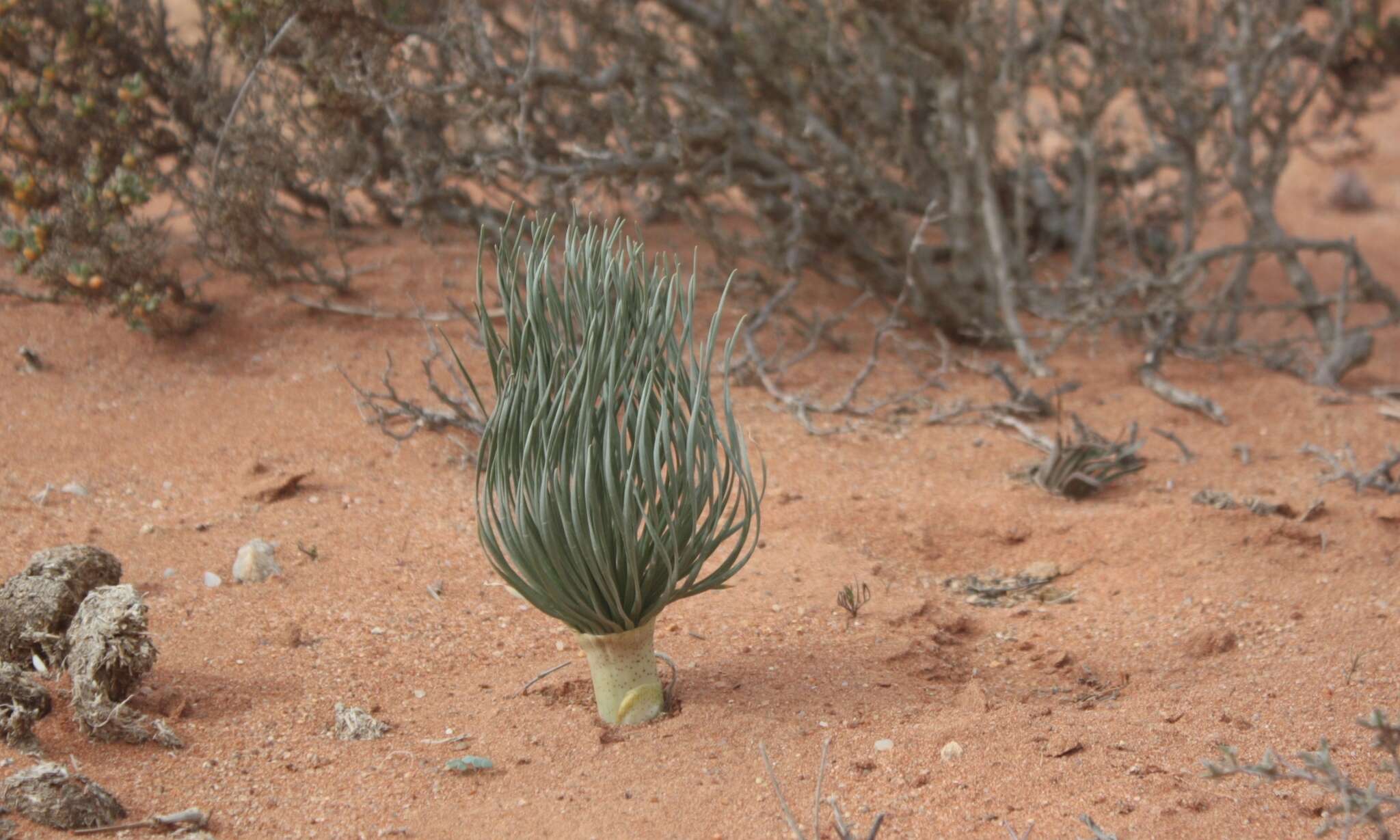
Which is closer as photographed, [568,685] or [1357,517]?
[568,685]

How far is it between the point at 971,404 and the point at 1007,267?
3.27 ft

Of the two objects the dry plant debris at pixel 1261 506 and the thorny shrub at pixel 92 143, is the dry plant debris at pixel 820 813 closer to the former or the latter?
the dry plant debris at pixel 1261 506

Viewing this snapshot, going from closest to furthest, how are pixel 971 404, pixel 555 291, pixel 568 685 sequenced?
1. pixel 555 291
2. pixel 568 685
3. pixel 971 404

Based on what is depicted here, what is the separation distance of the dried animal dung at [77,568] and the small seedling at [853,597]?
1.63 metres

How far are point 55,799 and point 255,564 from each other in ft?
3.71

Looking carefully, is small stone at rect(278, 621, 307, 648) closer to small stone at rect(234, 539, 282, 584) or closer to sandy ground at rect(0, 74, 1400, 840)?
sandy ground at rect(0, 74, 1400, 840)

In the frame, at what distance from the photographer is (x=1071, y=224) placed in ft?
22.9

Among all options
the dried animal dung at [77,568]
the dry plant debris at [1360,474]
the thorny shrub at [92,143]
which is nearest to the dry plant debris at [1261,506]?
the dry plant debris at [1360,474]

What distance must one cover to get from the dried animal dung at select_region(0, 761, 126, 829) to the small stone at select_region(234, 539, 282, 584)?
105 centimetres

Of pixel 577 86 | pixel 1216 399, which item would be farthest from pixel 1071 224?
pixel 577 86

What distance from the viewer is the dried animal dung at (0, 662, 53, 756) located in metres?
2.27

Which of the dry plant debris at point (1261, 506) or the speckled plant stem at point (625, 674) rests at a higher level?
the speckled plant stem at point (625, 674)

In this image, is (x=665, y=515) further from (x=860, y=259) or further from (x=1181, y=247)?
(x=1181, y=247)

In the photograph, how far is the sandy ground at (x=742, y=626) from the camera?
2.27m
